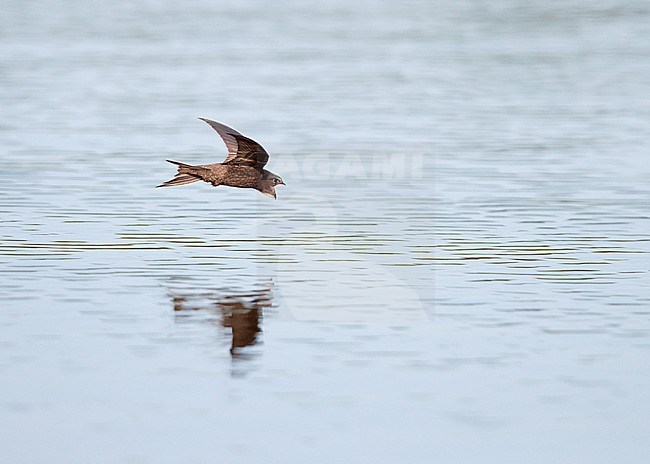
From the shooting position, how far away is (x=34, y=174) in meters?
24.4

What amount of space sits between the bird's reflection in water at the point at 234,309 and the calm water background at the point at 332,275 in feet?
Result: 0.13

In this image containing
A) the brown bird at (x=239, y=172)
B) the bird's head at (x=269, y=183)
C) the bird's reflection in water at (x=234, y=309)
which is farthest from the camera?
the bird's head at (x=269, y=183)

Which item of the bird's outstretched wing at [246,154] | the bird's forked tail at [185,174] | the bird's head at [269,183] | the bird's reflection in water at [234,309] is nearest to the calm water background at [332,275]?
the bird's reflection in water at [234,309]

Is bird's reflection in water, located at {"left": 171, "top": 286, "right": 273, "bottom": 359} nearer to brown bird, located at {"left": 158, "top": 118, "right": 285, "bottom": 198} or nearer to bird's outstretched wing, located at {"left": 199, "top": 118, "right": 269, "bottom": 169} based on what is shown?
brown bird, located at {"left": 158, "top": 118, "right": 285, "bottom": 198}

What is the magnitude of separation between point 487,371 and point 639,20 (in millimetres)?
46192

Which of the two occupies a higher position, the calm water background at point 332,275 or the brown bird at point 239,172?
the brown bird at point 239,172

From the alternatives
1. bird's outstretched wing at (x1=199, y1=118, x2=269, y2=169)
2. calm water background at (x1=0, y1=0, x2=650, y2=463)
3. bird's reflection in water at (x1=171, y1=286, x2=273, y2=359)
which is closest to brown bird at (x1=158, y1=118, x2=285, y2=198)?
bird's outstretched wing at (x1=199, y1=118, x2=269, y2=169)

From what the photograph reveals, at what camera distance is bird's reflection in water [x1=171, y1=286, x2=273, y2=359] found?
14016 mm

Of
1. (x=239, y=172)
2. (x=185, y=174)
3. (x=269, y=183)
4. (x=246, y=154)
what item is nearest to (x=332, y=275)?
(x=269, y=183)

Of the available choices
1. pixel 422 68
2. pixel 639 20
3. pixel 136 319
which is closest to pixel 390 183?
pixel 136 319

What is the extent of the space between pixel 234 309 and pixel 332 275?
6.35 feet

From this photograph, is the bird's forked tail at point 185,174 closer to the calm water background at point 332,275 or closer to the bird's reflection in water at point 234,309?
the calm water background at point 332,275

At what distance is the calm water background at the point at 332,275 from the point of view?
11625mm

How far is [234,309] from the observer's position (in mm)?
15047
